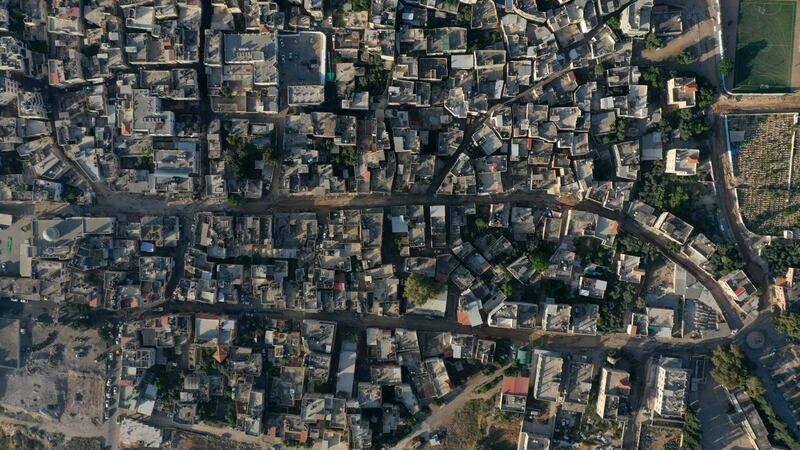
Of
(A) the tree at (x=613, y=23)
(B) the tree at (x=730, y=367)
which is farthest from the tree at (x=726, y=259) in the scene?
(A) the tree at (x=613, y=23)

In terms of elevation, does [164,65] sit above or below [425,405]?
above

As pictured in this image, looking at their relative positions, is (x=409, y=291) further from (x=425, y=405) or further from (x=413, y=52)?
(x=413, y=52)

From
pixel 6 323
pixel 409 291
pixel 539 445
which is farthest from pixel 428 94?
pixel 6 323

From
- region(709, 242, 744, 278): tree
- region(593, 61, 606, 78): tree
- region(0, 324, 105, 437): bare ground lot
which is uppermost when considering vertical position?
region(593, 61, 606, 78): tree

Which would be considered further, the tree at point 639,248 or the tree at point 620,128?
the tree at point 639,248

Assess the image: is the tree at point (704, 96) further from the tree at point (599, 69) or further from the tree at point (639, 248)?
the tree at point (639, 248)

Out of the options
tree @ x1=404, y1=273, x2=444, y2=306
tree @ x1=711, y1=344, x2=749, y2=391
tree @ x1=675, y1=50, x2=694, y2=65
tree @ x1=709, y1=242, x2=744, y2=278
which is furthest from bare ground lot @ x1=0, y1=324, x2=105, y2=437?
tree @ x1=675, y1=50, x2=694, y2=65

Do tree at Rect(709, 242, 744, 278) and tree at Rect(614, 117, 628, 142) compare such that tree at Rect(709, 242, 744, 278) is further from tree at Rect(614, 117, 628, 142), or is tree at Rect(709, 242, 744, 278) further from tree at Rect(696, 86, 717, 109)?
tree at Rect(614, 117, 628, 142)
